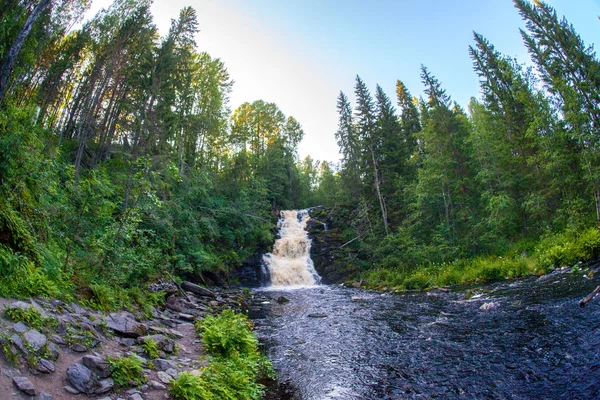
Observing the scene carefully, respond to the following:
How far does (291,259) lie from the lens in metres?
29.8

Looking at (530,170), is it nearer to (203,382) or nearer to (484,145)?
(484,145)

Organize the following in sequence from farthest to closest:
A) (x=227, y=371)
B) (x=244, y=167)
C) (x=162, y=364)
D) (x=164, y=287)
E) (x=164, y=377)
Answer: (x=244, y=167), (x=164, y=287), (x=227, y=371), (x=162, y=364), (x=164, y=377)

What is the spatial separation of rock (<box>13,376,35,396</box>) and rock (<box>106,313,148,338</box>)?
9.41ft

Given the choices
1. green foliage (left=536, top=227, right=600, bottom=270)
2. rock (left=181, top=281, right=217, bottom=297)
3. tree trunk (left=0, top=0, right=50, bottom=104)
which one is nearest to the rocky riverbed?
tree trunk (left=0, top=0, right=50, bottom=104)

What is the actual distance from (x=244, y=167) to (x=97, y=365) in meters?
31.1

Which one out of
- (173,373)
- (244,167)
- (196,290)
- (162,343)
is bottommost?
(196,290)

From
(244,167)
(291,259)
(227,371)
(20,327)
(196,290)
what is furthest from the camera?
(244,167)

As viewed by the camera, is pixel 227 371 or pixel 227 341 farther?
pixel 227 341

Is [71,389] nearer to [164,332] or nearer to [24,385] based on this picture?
[24,385]

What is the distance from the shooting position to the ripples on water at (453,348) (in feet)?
18.0

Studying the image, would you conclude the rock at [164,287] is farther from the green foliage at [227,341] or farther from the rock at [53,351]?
the rock at [53,351]

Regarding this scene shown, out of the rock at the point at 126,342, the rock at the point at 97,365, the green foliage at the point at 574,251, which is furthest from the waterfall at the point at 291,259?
the rock at the point at 97,365

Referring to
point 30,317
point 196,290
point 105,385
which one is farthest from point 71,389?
point 196,290

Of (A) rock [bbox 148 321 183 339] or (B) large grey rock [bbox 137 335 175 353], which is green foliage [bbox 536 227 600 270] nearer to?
(A) rock [bbox 148 321 183 339]
